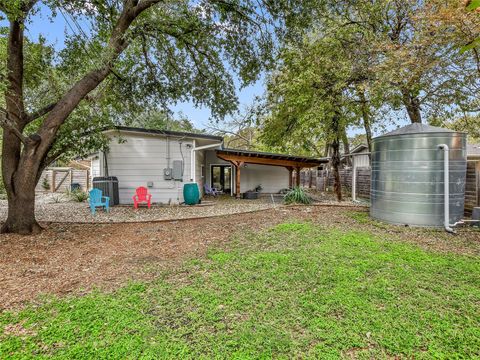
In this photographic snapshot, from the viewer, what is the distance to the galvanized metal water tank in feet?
18.9

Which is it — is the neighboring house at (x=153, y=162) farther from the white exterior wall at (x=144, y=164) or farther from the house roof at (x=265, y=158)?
the house roof at (x=265, y=158)

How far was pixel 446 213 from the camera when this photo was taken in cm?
560

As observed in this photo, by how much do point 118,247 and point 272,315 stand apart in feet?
10.8

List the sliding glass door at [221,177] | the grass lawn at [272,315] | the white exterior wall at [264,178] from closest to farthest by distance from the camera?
the grass lawn at [272,315], the white exterior wall at [264,178], the sliding glass door at [221,177]

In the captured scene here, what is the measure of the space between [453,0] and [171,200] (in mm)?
9950

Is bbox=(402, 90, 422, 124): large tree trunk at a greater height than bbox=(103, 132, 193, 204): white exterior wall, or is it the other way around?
bbox=(402, 90, 422, 124): large tree trunk

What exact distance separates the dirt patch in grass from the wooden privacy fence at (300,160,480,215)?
1.11 meters

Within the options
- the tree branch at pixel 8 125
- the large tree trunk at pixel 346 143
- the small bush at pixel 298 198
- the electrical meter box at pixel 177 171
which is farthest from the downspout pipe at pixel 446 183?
the tree branch at pixel 8 125

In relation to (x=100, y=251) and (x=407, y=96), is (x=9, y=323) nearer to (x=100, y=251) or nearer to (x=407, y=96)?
(x=100, y=251)

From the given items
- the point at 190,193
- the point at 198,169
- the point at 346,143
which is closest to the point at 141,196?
the point at 190,193

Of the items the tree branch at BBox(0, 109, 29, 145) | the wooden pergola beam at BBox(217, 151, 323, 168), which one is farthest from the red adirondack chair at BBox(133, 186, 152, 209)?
the tree branch at BBox(0, 109, 29, 145)

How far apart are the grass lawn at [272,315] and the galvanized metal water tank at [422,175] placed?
2190mm

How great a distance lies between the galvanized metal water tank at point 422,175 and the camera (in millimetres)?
5750

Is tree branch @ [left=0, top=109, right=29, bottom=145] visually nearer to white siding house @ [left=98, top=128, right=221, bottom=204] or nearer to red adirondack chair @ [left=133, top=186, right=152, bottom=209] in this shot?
red adirondack chair @ [left=133, top=186, right=152, bottom=209]
